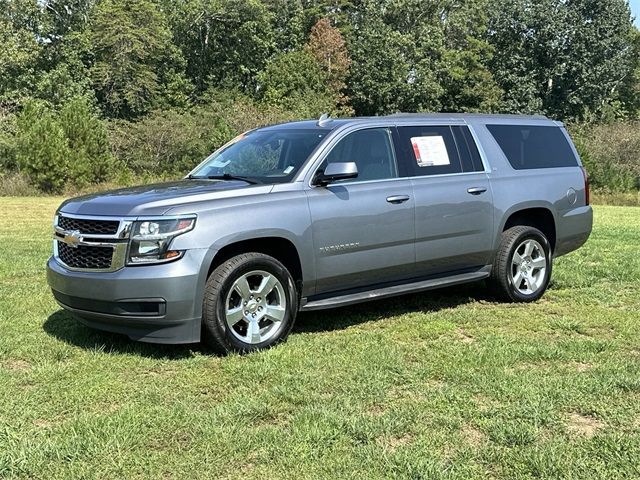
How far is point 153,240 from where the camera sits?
15.7ft

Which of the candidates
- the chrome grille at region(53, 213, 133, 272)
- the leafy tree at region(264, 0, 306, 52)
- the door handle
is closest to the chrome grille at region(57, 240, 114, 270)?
the chrome grille at region(53, 213, 133, 272)

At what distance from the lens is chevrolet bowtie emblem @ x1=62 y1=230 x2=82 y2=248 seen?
5.06 meters

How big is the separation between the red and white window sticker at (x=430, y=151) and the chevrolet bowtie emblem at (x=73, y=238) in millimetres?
3008

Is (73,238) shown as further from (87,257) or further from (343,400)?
(343,400)

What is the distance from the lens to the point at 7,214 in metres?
18.3

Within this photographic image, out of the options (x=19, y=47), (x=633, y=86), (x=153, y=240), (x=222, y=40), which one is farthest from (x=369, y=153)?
(x=633, y=86)

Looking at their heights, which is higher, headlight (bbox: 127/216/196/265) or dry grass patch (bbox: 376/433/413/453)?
headlight (bbox: 127/216/196/265)

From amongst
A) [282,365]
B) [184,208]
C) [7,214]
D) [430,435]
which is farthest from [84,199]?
[7,214]

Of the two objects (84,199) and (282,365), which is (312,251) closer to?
(282,365)

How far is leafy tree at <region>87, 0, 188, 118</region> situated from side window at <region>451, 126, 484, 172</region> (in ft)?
129

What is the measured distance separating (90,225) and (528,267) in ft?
14.3

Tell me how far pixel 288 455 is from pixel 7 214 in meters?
17.1

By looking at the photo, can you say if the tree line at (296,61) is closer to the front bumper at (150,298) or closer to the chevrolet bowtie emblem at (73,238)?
the chevrolet bowtie emblem at (73,238)

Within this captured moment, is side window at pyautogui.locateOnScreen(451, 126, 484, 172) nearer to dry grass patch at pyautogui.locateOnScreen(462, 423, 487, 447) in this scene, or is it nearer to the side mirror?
the side mirror
